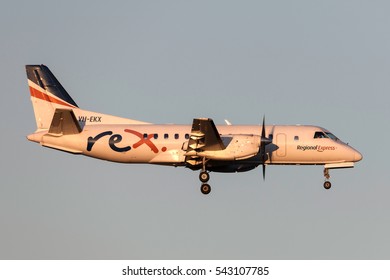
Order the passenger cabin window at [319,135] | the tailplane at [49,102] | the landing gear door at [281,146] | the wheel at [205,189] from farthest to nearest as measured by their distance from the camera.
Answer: the tailplane at [49,102] → the passenger cabin window at [319,135] → the landing gear door at [281,146] → the wheel at [205,189]

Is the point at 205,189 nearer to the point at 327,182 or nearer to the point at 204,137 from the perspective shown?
the point at 204,137

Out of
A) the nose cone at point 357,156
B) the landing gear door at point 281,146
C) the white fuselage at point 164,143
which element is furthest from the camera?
the nose cone at point 357,156

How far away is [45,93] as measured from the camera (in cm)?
5309

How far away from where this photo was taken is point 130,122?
52625 mm

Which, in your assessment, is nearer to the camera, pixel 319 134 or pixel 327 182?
pixel 327 182

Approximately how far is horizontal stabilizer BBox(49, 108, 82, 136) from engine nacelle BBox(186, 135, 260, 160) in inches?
233

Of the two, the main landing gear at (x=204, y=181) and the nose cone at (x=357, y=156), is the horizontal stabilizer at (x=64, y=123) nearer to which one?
the main landing gear at (x=204, y=181)

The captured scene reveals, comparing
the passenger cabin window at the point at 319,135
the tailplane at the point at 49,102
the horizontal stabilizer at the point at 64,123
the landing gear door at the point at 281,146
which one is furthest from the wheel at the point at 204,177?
the horizontal stabilizer at the point at 64,123

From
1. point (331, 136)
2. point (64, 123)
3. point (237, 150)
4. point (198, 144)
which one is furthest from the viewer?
point (331, 136)

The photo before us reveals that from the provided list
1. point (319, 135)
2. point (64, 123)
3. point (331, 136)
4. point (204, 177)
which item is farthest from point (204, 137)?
point (331, 136)

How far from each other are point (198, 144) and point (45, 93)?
30.7ft

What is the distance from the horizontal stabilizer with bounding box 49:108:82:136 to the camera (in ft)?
163

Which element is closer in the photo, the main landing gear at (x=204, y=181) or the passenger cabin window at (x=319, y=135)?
the main landing gear at (x=204, y=181)

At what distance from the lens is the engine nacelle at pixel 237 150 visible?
161ft
